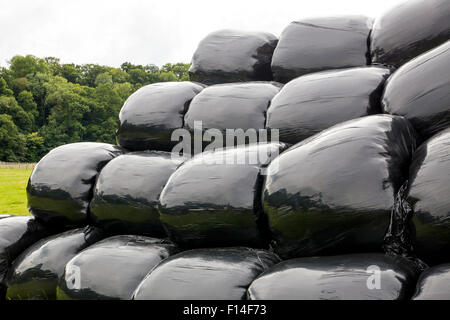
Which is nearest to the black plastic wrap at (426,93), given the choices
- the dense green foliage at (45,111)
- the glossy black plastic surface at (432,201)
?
the glossy black plastic surface at (432,201)

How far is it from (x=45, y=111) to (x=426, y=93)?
1406 inches

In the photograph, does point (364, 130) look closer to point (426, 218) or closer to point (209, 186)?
point (426, 218)

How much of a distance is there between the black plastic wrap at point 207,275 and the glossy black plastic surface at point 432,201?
1.99 feet

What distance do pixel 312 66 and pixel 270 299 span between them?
156 cm

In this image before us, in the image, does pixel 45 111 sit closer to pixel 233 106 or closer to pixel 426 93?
pixel 233 106

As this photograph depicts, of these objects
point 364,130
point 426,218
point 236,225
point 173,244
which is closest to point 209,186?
point 236,225

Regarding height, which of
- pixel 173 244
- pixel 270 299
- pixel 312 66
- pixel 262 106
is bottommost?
pixel 173 244

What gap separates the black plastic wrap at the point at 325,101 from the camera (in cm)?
216

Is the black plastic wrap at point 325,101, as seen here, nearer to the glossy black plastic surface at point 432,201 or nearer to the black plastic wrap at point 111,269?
the glossy black plastic surface at point 432,201

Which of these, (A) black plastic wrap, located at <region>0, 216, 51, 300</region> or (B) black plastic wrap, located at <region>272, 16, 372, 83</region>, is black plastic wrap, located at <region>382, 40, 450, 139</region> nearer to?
(B) black plastic wrap, located at <region>272, 16, 372, 83</region>

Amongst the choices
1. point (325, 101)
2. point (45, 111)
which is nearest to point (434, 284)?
point (325, 101)

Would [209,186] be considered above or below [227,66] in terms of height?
below
